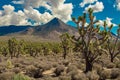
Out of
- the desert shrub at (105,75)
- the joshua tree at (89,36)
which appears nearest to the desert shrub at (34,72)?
the joshua tree at (89,36)

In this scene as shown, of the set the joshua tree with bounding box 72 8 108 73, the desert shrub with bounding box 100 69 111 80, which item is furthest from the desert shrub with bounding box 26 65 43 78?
the desert shrub with bounding box 100 69 111 80

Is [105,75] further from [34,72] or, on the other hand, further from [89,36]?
[34,72]

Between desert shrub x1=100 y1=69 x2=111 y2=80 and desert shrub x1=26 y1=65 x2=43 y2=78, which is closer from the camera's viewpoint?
desert shrub x1=100 y1=69 x2=111 y2=80

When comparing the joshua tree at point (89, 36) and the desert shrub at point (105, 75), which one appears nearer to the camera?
the desert shrub at point (105, 75)

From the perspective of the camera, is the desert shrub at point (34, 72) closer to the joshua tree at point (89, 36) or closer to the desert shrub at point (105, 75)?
the joshua tree at point (89, 36)

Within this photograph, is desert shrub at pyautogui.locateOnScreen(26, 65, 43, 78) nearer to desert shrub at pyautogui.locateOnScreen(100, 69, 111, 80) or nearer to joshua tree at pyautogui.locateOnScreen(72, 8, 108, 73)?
joshua tree at pyautogui.locateOnScreen(72, 8, 108, 73)

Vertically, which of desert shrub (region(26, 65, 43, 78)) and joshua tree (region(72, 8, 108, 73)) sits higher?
joshua tree (region(72, 8, 108, 73))

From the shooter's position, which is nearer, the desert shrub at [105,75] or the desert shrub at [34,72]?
the desert shrub at [105,75]

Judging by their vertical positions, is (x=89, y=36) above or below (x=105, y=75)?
above

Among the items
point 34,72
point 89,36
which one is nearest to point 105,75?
point 89,36

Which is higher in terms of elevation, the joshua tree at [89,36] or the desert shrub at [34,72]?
the joshua tree at [89,36]

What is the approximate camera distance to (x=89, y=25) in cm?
2533

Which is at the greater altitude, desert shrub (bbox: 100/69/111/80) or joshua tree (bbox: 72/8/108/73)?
joshua tree (bbox: 72/8/108/73)

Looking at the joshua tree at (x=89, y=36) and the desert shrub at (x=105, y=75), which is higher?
the joshua tree at (x=89, y=36)
